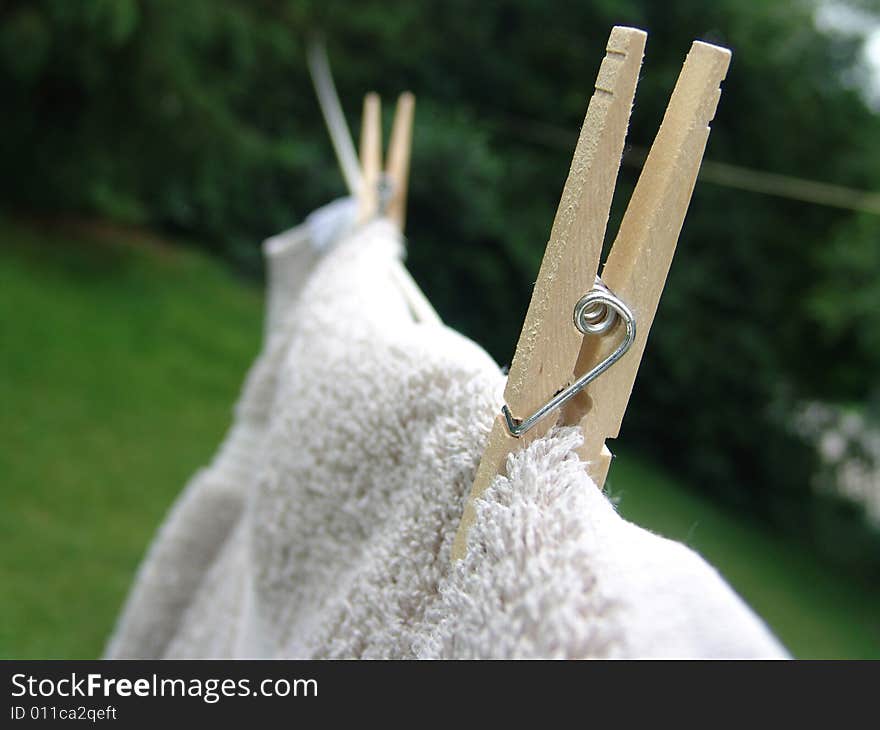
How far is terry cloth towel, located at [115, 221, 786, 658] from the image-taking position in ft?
0.73

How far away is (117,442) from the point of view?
8.66ft

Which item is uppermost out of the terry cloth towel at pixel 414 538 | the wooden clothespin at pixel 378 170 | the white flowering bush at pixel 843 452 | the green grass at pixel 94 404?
the white flowering bush at pixel 843 452

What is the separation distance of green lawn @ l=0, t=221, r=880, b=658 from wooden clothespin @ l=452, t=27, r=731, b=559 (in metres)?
1.18

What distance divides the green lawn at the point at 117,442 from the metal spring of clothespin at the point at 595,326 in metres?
1.19

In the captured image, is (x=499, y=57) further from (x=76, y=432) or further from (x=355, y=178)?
(x=355, y=178)

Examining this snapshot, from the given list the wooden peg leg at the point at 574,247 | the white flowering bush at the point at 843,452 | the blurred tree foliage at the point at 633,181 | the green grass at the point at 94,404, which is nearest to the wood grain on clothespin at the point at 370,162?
the wooden peg leg at the point at 574,247

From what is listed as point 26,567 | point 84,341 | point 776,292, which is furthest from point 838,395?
point 26,567

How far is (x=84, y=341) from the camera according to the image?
3.11m

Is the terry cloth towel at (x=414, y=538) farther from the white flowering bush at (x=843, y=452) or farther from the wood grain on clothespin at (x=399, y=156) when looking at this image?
the white flowering bush at (x=843, y=452)

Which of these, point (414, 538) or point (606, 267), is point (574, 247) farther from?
point (414, 538)

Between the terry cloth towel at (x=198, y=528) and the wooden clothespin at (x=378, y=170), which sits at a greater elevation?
the wooden clothespin at (x=378, y=170)

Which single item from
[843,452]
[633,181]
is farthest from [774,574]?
A: [633,181]

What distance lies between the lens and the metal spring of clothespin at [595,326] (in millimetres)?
269

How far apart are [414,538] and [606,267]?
5.5 inches
